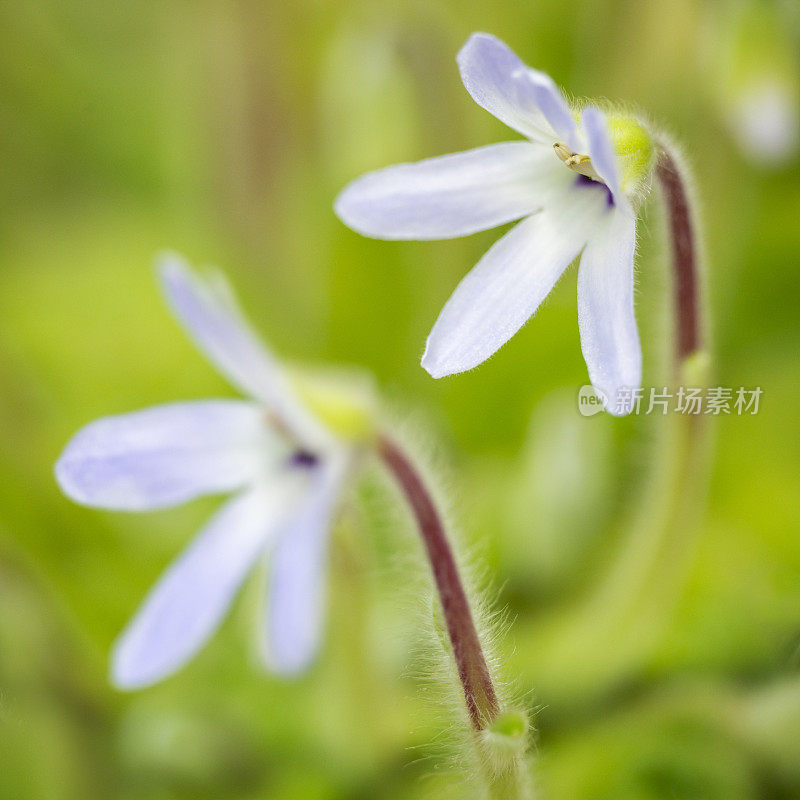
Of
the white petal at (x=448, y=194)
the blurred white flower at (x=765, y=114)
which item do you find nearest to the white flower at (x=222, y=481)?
the white petal at (x=448, y=194)

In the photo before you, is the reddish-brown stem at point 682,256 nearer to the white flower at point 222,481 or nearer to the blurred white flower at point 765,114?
the white flower at point 222,481

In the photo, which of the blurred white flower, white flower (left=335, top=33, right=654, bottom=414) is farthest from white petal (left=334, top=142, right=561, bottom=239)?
the blurred white flower

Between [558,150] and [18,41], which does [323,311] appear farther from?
[18,41]

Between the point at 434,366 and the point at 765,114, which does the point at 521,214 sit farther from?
the point at 765,114

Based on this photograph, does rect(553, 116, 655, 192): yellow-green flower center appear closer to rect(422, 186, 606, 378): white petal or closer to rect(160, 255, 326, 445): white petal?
rect(422, 186, 606, 378): white petal

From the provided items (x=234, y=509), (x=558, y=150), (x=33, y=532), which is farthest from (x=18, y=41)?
(x=558, y=150)
